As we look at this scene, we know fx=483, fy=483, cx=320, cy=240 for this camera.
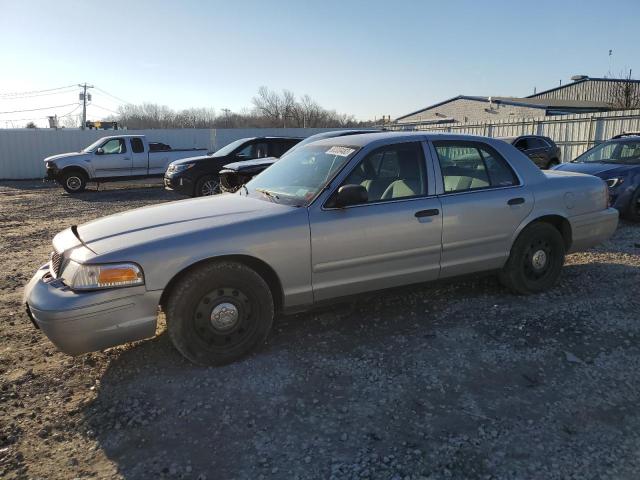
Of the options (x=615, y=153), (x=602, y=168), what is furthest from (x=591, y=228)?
(x=615, y=153)

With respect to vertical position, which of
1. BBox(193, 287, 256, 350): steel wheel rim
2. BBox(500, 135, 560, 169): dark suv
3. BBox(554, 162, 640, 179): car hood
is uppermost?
BBox(500, 135, 560, 169): dark suv

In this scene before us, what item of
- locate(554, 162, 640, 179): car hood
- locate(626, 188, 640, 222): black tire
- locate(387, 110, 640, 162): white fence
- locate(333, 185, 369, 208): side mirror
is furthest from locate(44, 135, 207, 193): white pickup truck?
locate(333, 185, 369, 208): side mirror

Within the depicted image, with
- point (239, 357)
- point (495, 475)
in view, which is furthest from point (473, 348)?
point (239, 357)

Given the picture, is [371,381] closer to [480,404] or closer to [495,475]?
[480,404]

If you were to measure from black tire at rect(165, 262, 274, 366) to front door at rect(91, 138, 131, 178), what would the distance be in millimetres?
14741

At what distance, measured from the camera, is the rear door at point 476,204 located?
4211mm

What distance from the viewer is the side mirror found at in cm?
363

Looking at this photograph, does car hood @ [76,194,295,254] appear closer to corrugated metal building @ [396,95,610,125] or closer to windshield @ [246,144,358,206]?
windshield @ [246,144,358,206]

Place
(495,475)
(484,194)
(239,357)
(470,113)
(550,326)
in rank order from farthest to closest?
(470,113)
(484,194)
(550,326)
(239,357)
(495,475)

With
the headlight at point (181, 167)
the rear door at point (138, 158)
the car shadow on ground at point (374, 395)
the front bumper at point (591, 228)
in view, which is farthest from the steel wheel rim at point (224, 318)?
the rear door at point (138, 158)

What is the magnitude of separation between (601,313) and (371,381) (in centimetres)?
242

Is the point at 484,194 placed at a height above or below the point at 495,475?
above

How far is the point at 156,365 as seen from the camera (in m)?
3.57

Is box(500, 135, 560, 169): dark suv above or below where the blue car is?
above
